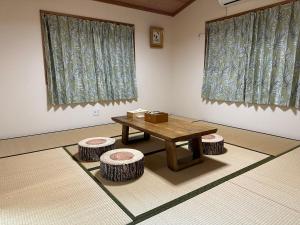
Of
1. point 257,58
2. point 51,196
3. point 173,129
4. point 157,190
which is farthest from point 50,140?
point 257,58

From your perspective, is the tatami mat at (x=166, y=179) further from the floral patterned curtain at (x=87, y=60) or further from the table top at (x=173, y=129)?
the floral patterned curtain at (x=87, y=60)

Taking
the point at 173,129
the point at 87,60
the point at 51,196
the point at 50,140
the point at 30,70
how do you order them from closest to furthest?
the point at 51,196
the point at 173,129
the point at 50,140
the point at 30,70
the point at 87,60

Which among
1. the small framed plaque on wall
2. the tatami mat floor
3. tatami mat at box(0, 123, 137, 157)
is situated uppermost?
the small framed plaque on wall

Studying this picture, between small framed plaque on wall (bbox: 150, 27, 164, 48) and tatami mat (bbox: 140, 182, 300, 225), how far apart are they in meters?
3.45

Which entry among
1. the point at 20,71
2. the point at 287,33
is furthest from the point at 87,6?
the point at 287,33

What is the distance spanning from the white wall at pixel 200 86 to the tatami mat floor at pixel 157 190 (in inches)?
28.0

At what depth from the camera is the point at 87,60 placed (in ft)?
12.4

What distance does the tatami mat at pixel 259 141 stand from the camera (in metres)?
2.72

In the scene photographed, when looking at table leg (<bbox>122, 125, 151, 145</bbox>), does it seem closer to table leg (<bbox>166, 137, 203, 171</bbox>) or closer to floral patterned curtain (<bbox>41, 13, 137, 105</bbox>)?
table leg (<bbox>166, 137, 203, 171</bbox>)

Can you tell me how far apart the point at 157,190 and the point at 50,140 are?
79.9 inches

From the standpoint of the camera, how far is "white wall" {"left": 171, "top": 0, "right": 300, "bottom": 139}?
3.29m

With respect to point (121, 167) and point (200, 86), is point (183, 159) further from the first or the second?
point (200, 86)

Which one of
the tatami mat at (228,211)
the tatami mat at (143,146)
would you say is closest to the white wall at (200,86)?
the tatami mat at (143,146)

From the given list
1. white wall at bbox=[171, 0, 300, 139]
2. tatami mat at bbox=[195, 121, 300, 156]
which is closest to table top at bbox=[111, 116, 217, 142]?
tatami mat at bbox=[195, 121, 300, 156]
